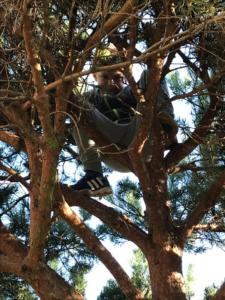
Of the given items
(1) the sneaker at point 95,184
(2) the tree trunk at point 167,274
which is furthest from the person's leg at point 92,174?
(2) the tree trunk at point 167,274

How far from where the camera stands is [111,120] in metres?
2.11

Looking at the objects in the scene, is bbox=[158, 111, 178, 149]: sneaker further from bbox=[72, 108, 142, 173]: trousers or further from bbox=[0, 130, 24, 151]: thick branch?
bbox=[0, 130, 24, 151]: thick branch

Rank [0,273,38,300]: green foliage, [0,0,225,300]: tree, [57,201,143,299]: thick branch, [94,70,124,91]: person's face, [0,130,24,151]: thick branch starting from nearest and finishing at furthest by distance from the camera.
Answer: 1. [0,0,225,300]: tree
2. [57,201,143,299]: thick branch
3. [0,130,24,151]: thick branch
4. [94,70,124,91]: person's face
5. [0,273,38,300]: green foliage

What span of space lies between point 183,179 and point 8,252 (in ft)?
3.30

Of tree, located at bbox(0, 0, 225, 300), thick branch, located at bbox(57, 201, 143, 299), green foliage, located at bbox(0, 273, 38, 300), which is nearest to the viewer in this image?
tree, located at bbox(0, 0, 225, 300)

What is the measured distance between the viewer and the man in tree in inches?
78.6

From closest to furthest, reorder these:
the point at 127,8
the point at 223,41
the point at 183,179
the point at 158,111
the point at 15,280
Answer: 1. the point at 127,8
2. the point at 223,41
3. the point at 158,111
4. the point at 15,280
5. the point at 183,179

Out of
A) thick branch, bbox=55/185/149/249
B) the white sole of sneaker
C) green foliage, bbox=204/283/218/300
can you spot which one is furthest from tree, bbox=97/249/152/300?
the white sole of sneaker

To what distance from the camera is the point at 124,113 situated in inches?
86.4

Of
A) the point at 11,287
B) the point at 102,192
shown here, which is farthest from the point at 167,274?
the point at 11,287

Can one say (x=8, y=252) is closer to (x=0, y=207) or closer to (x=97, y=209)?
(x=97, y=209)

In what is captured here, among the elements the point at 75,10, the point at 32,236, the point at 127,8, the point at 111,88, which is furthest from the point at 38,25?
the point at 111,88

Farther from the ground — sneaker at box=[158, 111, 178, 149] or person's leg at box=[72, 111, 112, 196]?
sneaker at box=[158, 111, 178, 149]

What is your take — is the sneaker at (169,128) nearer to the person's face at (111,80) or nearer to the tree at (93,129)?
the tree at (93,129)
